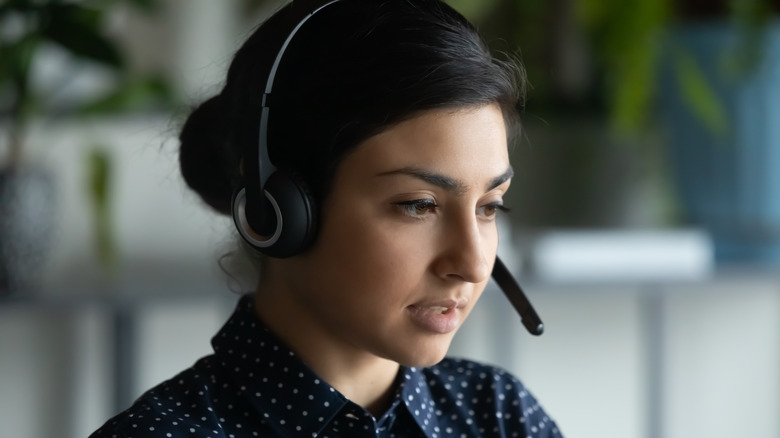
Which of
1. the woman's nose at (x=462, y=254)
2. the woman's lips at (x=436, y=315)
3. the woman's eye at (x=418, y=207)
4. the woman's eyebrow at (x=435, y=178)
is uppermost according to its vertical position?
the woman's eyebrow at (x=435, y=178)

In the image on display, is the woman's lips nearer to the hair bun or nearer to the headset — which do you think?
the headset

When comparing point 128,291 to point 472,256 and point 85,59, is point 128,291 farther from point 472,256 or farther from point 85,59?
point 472,256

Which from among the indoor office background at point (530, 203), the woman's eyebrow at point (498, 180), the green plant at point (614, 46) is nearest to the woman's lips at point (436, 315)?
the woman's eyebrow at point (498, 180)

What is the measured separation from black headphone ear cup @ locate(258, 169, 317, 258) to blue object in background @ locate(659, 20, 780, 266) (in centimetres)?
151

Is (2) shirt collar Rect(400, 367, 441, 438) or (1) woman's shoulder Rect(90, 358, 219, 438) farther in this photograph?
(2) shirt collar Rect(400, 367, 441, 438)

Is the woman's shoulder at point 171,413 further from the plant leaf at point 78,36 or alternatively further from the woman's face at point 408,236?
the plant leaf at point 78,36

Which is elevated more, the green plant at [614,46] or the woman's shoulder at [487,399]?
the green plant at [614,46]

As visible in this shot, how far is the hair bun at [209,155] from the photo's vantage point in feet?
3.26

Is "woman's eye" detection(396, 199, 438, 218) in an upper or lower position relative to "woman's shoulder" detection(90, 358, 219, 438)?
upper

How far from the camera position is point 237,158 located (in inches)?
38.1

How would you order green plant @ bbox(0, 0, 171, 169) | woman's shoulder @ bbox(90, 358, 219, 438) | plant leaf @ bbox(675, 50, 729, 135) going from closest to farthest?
woman's shoulder @ bbox(90, 358, 219, 438), green plant @ bbox(0, 0, 171, 169), plant leaf @ bbox(675, 50, 729, 135)

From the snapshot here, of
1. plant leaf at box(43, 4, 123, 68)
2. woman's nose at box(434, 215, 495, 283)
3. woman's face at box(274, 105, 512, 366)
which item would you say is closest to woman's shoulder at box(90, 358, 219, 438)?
woman's face at box(274, 105, 512, 366)

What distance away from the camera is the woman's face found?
875 mm

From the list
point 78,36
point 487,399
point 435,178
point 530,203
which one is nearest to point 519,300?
point 487,399
